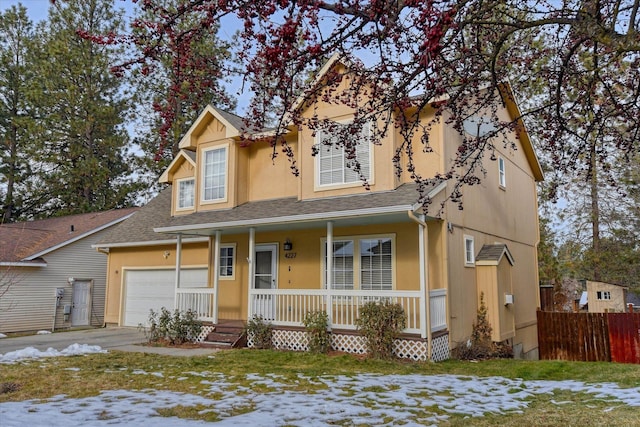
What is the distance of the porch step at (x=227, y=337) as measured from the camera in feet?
38.2

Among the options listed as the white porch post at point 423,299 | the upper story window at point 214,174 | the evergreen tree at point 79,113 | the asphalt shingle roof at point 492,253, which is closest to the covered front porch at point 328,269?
the white porch post at point 423,299

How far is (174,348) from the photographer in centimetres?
1170

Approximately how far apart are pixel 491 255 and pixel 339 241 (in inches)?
155

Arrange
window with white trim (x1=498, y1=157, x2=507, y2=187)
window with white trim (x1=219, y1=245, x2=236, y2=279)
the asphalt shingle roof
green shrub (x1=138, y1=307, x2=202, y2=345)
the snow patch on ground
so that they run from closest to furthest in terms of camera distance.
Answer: the snow patch on ground → the asphalt shingle roof → green shrub (x1=138, y1=307, x2=202, y2=345) → window with white trim (x1=219, y1=245, x2=236, y2=279) → window with white trim (x1=498, y1=157, x2=507, y2=187)

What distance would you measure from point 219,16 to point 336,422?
14.0ft

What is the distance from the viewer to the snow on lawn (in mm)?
5332

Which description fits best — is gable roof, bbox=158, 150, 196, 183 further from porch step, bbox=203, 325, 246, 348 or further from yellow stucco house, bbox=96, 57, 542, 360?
porch step, bbox=203, 325, 246, 348

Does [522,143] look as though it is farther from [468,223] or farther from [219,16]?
[219,16]

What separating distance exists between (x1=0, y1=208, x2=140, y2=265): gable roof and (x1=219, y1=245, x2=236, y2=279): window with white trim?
7460 millimetres

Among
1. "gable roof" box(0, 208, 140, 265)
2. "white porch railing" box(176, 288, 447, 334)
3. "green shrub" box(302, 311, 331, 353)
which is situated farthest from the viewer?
"gable roof" box(0, 208, 140, 265)

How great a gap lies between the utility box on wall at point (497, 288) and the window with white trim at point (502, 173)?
8.80 feet

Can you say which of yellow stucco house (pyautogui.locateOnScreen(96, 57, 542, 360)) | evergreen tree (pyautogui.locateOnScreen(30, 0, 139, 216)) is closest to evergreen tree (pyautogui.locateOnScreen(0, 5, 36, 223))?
evergreen tree (pyautogui.locateOnScreen(30, 0, 139, 216))

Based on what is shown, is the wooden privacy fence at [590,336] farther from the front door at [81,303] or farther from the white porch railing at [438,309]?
the front door at [81,303]

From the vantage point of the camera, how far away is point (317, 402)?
618 cm
